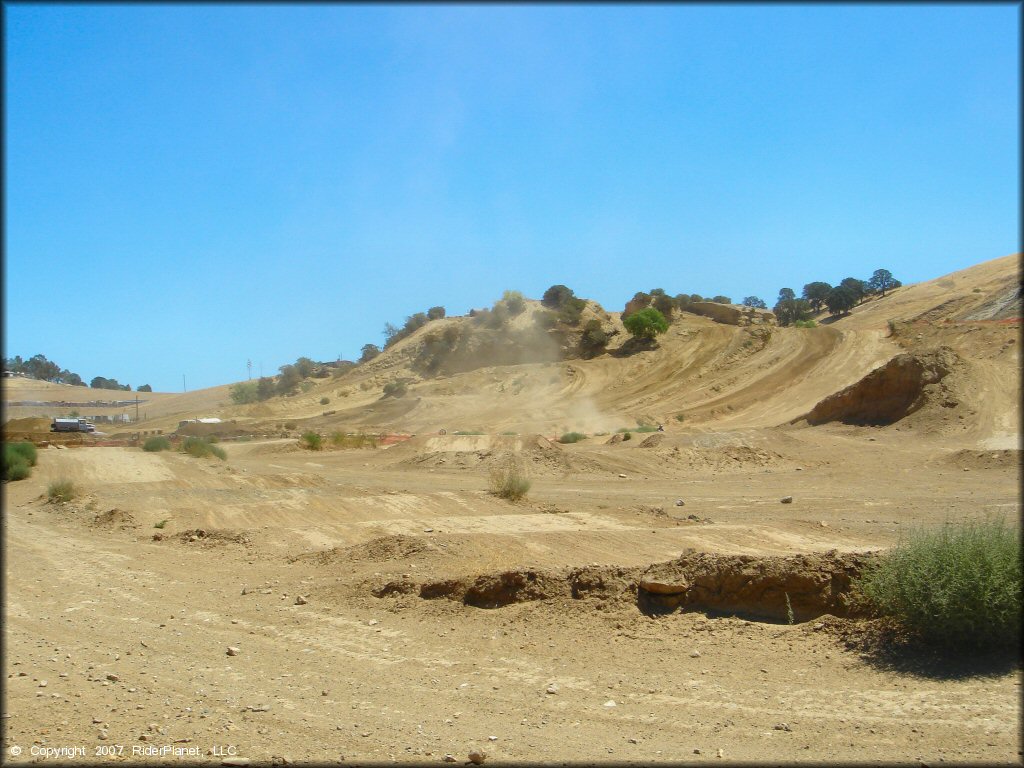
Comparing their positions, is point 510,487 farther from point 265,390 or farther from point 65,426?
point 265,390

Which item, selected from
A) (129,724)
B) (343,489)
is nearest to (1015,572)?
(129,724)

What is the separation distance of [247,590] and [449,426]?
46871mm

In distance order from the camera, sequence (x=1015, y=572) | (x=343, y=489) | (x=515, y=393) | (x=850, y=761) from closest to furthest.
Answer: (x=850, y=761) → (x=1015, y=572) → (x=343, y=489) → (x=515, y=393)

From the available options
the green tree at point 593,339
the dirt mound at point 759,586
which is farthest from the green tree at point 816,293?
the dirt mound at point 759,586

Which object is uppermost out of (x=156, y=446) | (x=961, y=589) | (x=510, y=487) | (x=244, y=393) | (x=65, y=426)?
(x=244, y=393)

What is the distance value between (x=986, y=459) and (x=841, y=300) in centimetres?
4618

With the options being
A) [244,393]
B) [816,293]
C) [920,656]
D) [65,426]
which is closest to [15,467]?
[65,426]

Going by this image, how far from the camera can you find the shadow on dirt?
732cm

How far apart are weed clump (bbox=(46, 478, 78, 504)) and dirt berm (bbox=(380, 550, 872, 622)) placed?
1453cm

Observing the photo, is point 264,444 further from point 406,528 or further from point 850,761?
point 850,761

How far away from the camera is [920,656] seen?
779 centimetres

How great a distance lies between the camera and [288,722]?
6883 mm

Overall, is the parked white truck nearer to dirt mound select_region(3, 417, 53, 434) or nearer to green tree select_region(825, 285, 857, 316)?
dirt mound select_region(3, 417, 53, 434)

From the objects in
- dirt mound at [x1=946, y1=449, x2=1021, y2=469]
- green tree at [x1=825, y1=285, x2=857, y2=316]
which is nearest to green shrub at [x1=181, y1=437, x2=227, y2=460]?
dirt mound at [x1=946, y1=449, x2=1021, y2=469]
